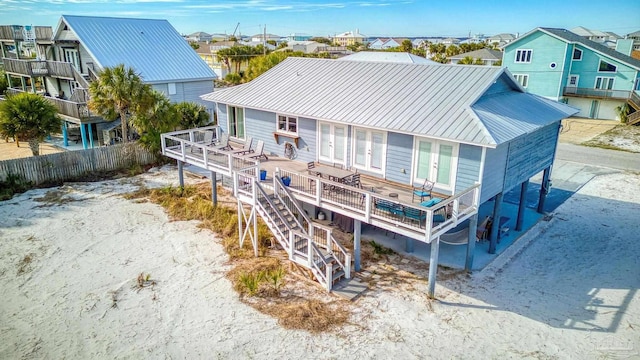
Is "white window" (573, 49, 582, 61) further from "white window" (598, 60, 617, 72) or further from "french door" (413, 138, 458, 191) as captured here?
"french door" (413, 138, 458, 191)

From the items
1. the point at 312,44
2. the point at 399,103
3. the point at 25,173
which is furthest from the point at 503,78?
the point at 312,44

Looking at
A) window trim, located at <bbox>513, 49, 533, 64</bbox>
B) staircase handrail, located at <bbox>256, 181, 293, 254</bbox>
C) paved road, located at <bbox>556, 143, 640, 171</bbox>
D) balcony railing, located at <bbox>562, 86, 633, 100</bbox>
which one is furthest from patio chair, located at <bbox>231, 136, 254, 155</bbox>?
balcony railing, located at <bbox>562, 86, 633, 100</bbox>

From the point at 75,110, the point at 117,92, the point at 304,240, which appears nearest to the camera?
the point at 304,240

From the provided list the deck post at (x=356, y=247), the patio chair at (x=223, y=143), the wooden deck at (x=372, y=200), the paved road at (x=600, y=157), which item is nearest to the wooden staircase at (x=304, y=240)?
the deck post at (x=356, y=247)

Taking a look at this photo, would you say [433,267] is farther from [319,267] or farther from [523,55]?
[523,55]

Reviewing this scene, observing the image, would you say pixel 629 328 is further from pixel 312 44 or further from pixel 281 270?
pixel 312 44

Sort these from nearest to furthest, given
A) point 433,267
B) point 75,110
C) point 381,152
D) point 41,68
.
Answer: point 433,267 < point 381,152 < point 75,110 < point 41,68

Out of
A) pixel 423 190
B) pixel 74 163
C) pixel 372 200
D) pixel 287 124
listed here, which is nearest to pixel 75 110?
pixel 74 163
